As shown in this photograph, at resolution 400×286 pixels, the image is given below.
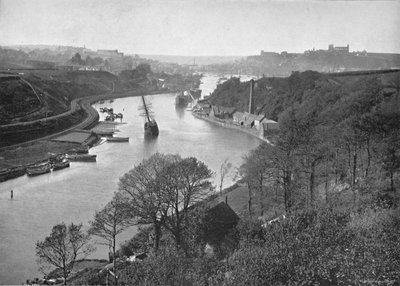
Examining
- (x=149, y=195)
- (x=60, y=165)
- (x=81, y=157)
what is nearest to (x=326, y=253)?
(x=149, y=195)

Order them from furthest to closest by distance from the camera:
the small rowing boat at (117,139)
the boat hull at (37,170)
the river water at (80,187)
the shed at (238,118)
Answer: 1. the shed at (238,118)
2. the small rowing boat at (117,139)
3. the boat hull at (37,170)
4. the river water at (80,187)

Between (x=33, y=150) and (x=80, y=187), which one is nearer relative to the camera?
(x=80, y=187)

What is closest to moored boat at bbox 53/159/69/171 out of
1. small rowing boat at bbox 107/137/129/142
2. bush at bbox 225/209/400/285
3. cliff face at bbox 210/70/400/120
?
small rowing boat at bbox 107/137/129/142

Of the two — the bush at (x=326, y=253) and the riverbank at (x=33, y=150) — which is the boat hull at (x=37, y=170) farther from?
the bush at (x=326, y=253)

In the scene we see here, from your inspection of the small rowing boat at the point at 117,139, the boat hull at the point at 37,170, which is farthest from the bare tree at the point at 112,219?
the small rowing boat at the point at 117,139

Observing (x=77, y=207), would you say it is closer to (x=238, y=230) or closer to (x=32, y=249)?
(x=32, y=249)

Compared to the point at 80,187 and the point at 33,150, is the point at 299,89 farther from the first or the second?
the point at 80,187

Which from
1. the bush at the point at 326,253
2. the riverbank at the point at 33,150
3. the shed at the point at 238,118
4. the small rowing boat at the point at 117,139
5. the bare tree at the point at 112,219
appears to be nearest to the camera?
the bush at the point at 326,253

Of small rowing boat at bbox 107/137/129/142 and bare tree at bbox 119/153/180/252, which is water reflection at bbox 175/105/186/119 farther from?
bare tree at bbox 119/153/180/252

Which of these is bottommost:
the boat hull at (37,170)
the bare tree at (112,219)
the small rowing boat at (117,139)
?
the small rowing boat at (117,139)
